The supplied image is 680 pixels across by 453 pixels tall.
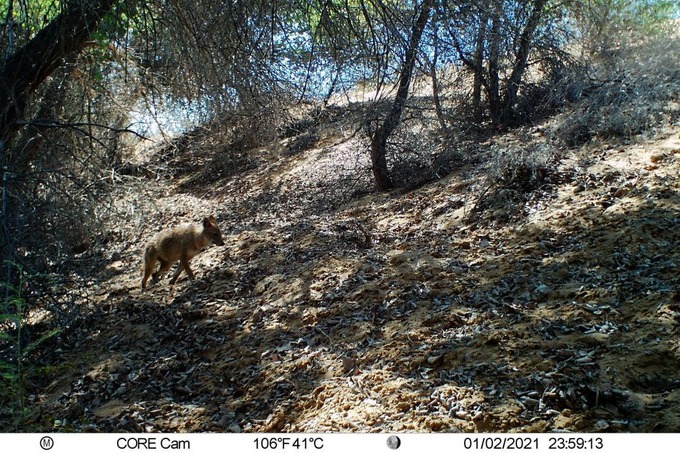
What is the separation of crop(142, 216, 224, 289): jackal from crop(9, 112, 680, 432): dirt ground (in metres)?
0.30

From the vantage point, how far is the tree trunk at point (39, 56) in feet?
20.5

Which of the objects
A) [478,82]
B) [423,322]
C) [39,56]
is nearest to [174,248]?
[39,56]

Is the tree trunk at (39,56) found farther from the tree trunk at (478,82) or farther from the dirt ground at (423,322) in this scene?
the tree trunk at (478,82)

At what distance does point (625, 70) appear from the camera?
394 inches

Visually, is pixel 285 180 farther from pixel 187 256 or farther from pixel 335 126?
pixel 187 256

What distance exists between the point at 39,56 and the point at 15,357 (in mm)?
3699

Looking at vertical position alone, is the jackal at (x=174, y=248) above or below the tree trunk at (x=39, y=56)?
below

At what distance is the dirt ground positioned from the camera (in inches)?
150

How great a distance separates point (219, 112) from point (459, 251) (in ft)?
11.7

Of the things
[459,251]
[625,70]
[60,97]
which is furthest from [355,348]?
[625,70]

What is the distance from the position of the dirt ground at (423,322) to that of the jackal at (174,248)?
0.30 meters

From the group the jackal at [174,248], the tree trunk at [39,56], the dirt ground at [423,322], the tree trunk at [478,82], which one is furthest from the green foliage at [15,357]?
the tree trunk at [478,82]

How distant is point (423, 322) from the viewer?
5281 millimetres

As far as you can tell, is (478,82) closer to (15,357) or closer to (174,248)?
(174,248)
